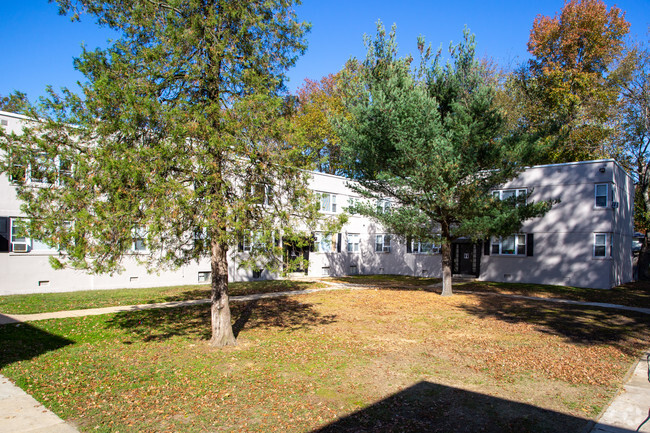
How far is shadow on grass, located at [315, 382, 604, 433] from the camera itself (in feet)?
16.1

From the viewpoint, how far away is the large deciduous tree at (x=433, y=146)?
14633 mm

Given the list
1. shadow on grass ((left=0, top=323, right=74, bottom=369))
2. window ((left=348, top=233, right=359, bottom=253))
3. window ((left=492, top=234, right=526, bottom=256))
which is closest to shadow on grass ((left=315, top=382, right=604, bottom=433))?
shadow on grass ((left=0, top=323, right=74, bottom=369))

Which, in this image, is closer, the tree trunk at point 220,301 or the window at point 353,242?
the tree trunk at point 220,301

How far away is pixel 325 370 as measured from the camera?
7.16m

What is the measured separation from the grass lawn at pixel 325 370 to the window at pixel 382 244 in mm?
16543

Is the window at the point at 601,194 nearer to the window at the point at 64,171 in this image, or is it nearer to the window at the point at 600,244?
the window at the point at 600,244

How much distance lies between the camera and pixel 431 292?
61.1 ft

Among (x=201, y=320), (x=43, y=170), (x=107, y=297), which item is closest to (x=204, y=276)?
(x=107, y=297)

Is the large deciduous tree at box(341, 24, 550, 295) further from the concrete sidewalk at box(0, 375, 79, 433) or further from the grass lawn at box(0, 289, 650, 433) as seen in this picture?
the concrete sidewalk at box(0, 375, 79, 433)

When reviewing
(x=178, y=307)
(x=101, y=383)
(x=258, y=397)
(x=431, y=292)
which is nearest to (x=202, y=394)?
(x=258, y=397)

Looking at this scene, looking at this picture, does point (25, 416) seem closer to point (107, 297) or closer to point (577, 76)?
point (107, 297)

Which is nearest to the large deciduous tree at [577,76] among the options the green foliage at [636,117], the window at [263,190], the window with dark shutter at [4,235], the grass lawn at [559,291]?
the green foliage at [636,117]

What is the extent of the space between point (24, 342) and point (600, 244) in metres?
23.5

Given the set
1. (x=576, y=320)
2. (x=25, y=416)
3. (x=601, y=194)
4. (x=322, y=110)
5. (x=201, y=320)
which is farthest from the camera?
(x=322, y=110)
